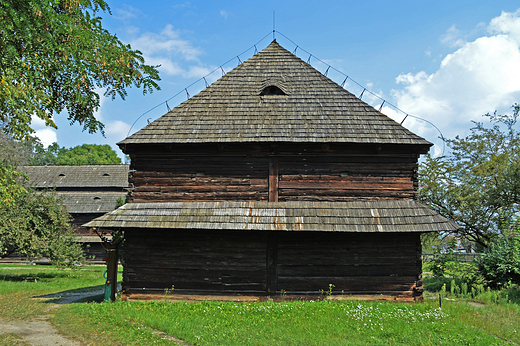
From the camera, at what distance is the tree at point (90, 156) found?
5983 centimetres

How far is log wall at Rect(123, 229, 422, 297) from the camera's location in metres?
10.2

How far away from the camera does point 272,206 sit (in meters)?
10.2

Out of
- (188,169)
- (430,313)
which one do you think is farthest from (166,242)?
(430,313)

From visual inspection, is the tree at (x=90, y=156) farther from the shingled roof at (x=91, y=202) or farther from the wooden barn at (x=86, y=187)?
the shingled roof at (x=91, y=202)

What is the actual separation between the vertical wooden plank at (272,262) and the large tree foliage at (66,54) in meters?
6.53

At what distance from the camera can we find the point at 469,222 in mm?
18234

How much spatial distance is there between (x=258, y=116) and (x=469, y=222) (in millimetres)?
14168

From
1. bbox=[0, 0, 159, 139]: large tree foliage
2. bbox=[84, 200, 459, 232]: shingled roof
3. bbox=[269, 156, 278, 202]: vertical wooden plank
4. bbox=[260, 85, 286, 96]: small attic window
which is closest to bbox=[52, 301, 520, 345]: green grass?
bbox=[84, 200, 459, 232]: shingled roof

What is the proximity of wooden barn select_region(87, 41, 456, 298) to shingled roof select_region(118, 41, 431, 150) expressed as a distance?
0.06 metres

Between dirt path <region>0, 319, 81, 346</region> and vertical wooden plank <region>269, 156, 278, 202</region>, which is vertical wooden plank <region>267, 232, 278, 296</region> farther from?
dirt path <region>0, 319, 81, 346</region>

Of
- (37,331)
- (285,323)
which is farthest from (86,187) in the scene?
(285,323)

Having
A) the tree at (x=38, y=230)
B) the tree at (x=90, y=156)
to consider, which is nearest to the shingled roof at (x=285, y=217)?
the tree at (x=38, y=230)

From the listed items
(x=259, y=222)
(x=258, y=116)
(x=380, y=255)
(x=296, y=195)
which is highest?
(x=258, y=116)

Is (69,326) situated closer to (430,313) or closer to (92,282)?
(430,313)
